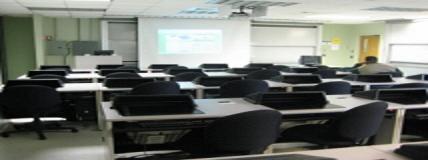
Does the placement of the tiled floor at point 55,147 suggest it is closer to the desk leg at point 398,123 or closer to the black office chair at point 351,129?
the black office chair at point 351,129

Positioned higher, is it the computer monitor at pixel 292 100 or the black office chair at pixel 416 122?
the computer monitor at pixel 292 100

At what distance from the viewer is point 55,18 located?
35.4 feet

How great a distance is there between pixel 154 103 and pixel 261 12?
5.48m

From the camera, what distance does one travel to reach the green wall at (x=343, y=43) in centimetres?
1417

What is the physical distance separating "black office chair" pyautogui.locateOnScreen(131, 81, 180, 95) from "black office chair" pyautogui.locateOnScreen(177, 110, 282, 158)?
5.97 ft

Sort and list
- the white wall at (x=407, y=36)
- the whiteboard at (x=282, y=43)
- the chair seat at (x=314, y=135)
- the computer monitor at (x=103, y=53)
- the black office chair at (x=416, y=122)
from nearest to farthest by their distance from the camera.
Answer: the chair seat at (x=314, y=135), the black office chair at (x=416, y=122), the computer monitor at (x=103, y=53), the white wall at (x=407, y=36), the whiteboard at (x=282, y=43)

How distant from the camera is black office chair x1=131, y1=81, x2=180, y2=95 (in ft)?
14.2

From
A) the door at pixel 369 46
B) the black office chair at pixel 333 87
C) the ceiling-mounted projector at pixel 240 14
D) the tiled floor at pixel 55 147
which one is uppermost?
the ceiling-mounted projector at pixel 240 14

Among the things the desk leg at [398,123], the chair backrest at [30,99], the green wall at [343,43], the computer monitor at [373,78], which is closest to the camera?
the desk leg at [398,123]

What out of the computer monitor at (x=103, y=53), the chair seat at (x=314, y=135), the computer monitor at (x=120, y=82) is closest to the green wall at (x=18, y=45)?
the computer monitor at (x=103, y=53)

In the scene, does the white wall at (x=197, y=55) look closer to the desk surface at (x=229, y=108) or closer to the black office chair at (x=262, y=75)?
the black office chair at (x=262, y=75)

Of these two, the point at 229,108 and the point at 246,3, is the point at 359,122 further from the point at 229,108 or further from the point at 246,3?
the point at 246,3

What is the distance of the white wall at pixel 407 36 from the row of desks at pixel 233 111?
8924mm

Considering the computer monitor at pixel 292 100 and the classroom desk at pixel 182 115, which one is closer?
the classroom desk at pixel 182 115
